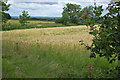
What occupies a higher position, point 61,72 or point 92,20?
point 92,20

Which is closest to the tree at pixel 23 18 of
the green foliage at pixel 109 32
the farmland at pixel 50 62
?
the farmland at pixel 50 62

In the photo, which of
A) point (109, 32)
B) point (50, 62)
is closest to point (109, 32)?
point (109, 32)

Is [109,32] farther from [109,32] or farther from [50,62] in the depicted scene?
[50,62]

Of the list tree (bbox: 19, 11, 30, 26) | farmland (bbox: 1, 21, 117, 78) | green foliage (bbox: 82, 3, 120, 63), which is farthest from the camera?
tree (bbox: 19, 11, 30, 26)

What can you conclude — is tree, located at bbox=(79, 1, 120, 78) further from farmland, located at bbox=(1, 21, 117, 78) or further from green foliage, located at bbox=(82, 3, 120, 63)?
farmland, located at bbox=(1, 21, 117, 78)

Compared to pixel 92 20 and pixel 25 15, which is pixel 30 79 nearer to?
pixel 92 20

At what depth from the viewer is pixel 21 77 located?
4344mm

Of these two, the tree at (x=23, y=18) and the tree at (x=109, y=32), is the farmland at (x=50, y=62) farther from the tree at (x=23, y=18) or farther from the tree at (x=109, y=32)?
the tree at (x=23, y=18)

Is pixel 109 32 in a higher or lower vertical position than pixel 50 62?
higher

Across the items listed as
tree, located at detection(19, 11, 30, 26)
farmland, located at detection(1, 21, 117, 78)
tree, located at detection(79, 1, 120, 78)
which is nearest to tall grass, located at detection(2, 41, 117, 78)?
farmland, located at detection(1, 21, 117, 78)

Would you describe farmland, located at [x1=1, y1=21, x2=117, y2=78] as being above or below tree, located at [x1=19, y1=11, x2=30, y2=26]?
below

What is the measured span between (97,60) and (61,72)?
156 cm

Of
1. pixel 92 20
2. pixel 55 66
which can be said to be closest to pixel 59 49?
pixel 55 66

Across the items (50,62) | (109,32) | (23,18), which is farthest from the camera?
(23,18)
